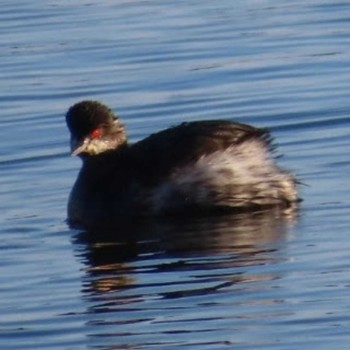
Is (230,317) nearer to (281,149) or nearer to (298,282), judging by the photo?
(298,282)

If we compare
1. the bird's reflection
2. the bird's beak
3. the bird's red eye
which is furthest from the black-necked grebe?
the bird's red eye

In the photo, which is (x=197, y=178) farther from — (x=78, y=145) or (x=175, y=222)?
(x=78, y=145)

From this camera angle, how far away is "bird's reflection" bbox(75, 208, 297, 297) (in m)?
11.1

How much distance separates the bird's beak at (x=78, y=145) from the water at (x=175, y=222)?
1.12 ft

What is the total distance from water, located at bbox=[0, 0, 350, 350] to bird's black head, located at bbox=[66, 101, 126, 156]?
37cm

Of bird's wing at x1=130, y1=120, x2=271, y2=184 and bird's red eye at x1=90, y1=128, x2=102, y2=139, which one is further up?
bird's red eye at x1=90, y1=128, x2=102, y2=139

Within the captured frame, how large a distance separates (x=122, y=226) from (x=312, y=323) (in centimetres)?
373

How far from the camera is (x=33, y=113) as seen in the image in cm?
1616

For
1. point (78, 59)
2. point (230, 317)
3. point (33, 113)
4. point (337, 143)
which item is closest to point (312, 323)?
point (230, 317)

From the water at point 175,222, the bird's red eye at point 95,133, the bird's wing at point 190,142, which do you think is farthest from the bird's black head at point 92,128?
the bird's wing at point 190,142

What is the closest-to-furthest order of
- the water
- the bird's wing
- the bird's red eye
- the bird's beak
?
the water
the bird's wing
the bird's beak
the bird's red eye

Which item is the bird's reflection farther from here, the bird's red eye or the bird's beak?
the bird's red eye

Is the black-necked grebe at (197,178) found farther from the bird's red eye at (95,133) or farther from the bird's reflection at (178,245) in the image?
the bird's red eye at (95,133)

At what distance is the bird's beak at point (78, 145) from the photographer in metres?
13.4
